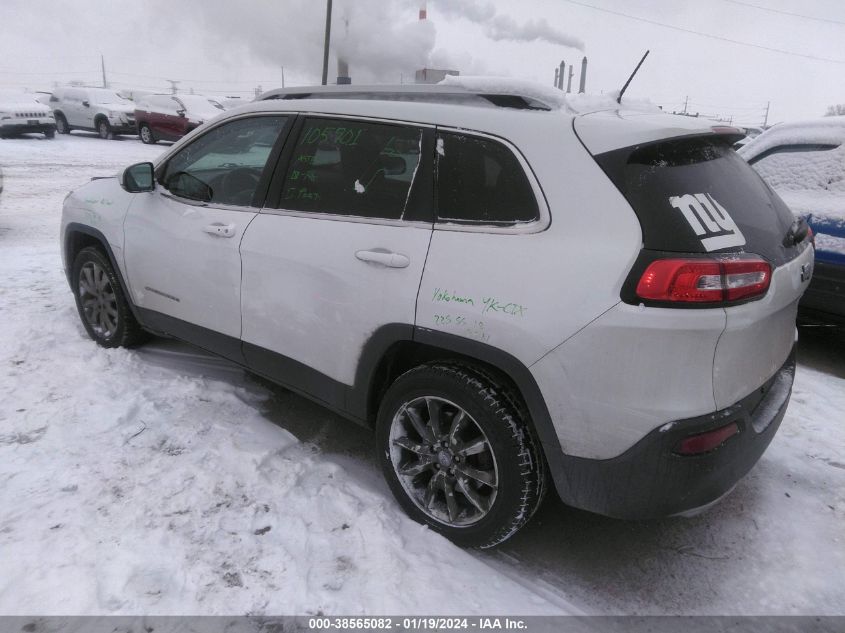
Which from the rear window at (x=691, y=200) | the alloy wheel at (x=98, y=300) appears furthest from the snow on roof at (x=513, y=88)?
the alloy wheel at (x=98, y=300)

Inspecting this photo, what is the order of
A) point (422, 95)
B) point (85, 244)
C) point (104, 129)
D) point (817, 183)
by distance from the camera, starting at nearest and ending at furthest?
point (422, 95) < point (85, 244) < point (817, 183) < point (104, 129)

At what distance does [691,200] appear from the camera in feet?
6.54

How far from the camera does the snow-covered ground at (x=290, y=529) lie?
217 cm

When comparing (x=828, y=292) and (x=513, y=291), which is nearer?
(x=513, y=291)

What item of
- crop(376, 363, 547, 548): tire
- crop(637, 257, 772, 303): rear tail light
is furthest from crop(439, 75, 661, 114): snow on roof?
crop(376, 363, 547, 548): tire

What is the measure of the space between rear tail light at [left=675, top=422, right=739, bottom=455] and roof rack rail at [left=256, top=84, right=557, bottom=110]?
1341 millimetres

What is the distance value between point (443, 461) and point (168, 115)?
18.5 metres

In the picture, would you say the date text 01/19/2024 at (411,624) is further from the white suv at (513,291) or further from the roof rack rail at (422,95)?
the roof rack rail at (422,95)

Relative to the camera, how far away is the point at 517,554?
2514 millimetres

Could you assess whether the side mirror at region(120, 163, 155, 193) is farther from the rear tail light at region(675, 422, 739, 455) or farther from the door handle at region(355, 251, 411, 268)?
the rear tail light at region(675, 422, 739, 455)

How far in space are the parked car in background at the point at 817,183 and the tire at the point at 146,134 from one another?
18.0 meters

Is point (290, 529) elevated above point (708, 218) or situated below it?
below

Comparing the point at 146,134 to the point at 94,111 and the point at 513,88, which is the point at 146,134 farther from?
the point at 513,88

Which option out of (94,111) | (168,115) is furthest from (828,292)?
(94,111)
